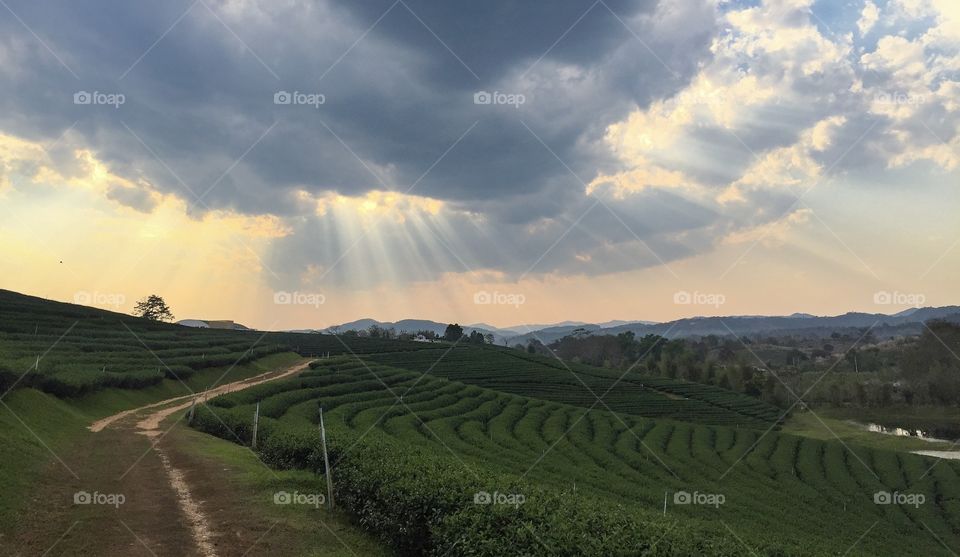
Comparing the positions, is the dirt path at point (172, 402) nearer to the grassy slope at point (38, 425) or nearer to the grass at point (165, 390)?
the grassy slope at point (38, 425)

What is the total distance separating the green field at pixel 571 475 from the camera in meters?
11.1

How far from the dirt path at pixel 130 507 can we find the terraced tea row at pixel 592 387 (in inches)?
2782

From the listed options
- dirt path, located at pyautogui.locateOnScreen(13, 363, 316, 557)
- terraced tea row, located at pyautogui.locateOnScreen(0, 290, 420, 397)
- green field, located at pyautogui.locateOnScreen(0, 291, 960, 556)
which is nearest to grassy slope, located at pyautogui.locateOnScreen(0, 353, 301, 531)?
green field, located at pyautogui.locateOnScreen(0, 291, 960, 556)

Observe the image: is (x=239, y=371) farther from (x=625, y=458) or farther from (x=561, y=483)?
(x=561, y=483)

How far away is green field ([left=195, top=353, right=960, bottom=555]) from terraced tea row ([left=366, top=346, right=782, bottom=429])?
19.9 m

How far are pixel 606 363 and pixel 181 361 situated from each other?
155m

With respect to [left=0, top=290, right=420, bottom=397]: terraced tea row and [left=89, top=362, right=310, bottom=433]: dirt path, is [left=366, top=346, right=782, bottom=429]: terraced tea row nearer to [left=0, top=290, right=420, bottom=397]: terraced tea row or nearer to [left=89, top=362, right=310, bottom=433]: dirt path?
[left=0, top=290, right=420, bottom=397]: terraced tea row

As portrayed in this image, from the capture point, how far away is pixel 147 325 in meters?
95.2

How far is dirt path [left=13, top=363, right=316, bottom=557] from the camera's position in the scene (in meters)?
12.7

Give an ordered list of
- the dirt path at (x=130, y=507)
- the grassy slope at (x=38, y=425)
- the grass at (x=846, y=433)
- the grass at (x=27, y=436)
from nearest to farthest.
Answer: the dirt path at (x=130, y=507) < the grass at (x=27, y=436) < the grassy slope at (x=38, y=425) < the grass at (x=846, y=433)

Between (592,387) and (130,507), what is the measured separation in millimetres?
95799

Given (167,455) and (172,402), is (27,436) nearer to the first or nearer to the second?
(167,455)

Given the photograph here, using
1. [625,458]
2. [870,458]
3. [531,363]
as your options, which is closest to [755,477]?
[625,458]

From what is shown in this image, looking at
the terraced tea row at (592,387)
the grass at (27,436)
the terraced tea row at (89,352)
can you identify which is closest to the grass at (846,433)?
the terraced tea row at (592,387)
